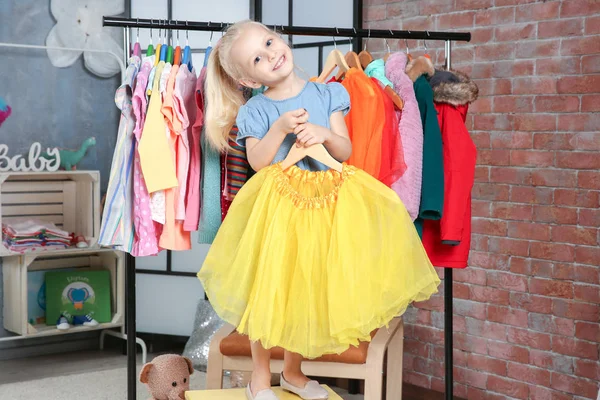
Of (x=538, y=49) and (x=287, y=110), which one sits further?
(x=538, y=49)

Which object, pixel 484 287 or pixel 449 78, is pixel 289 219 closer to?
pixel 449 78

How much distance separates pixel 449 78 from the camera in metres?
2.87

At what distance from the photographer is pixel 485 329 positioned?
3.49 metres

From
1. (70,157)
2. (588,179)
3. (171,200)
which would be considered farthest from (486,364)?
(70,157)

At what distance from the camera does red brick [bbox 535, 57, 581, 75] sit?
3.12 meters

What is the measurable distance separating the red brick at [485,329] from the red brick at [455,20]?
1.32 metres

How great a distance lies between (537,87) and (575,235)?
626 mm

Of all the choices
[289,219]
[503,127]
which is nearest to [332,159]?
[289,219]

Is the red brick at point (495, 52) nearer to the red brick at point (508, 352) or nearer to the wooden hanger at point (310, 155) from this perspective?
the red brick at point (508, 352)

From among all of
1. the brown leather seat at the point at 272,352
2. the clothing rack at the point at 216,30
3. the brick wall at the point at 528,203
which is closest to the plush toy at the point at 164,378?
the clothing rack at the point at 216,30

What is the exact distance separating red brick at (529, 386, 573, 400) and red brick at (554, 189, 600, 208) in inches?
30.7

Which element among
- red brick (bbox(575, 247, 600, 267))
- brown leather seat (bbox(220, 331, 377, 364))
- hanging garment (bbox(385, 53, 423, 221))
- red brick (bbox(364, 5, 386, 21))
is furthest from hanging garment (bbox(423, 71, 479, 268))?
red brick (bbox(364, 5, 386, 21))

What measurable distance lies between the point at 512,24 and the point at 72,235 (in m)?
2.59

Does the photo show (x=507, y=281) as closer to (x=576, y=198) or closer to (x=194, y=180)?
(x=576, y=198)
